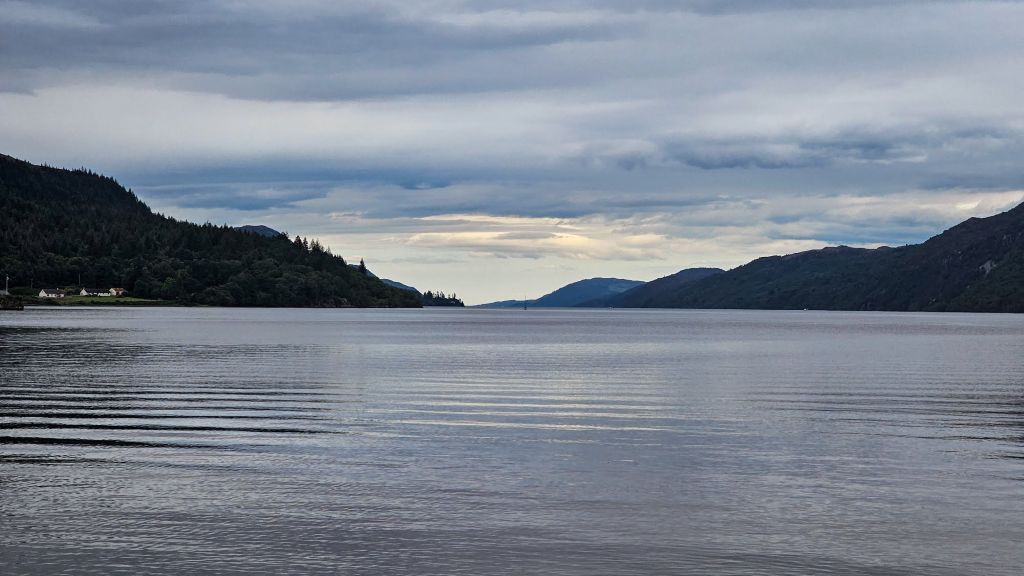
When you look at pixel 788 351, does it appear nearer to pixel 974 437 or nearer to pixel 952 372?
pixel 952 372

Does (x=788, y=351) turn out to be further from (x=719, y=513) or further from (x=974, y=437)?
(x=719, y=513)

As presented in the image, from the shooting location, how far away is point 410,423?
42031 mm

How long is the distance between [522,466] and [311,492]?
7157 mm

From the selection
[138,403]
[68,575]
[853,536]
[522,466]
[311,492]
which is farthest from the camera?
[138,403]

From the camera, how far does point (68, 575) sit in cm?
1898

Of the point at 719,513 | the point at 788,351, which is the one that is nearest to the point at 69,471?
the point at 719,513

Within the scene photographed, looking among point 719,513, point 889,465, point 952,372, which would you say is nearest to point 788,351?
point 952,372

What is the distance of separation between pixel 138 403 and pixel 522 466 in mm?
25023

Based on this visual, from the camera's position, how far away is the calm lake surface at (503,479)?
67.8 feet

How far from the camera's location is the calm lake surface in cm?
2066

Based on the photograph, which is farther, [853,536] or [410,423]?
[410,423]

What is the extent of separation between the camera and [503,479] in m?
28.9

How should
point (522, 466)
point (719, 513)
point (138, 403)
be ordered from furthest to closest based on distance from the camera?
1. point (138, 403)
2. point (522, 466)
3. point (719, 513)

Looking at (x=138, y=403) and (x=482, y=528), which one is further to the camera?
(x=138, y=403)
